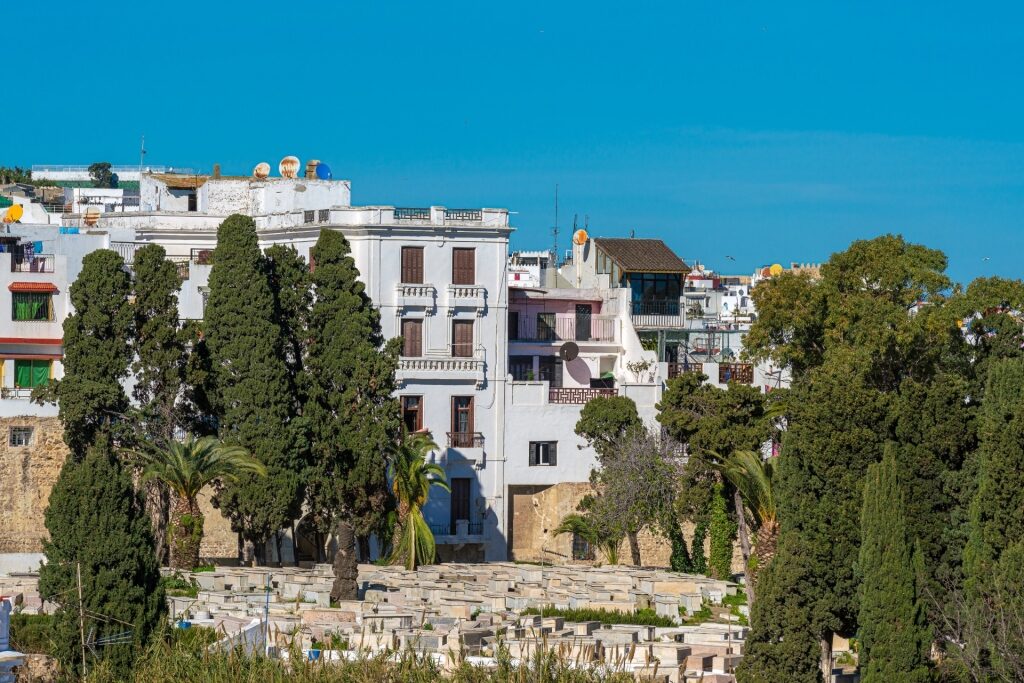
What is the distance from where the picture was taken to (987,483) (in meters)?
34.8

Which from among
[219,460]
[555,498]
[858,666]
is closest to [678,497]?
[555,498]

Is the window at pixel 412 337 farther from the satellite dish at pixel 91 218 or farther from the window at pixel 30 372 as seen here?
the satellite dish at pixel 91 218

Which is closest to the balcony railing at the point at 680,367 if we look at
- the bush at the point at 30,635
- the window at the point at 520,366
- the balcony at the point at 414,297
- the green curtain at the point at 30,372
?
the window at the point at 520,366

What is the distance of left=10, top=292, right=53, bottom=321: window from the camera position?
167ft

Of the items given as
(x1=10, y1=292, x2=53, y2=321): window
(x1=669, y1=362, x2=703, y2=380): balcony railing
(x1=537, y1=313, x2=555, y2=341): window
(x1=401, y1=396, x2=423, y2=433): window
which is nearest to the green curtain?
(x1=10, y1=292, x2=53, y2=321): window

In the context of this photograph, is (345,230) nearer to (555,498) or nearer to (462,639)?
(555,498)

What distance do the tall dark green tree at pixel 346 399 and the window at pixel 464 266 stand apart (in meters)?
5.85

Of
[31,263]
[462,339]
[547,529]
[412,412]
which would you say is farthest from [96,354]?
[547,529]

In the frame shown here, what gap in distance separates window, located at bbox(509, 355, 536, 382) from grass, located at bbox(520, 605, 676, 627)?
1905cm

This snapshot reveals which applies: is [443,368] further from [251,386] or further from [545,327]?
[251,386]

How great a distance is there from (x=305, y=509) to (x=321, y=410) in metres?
3.25

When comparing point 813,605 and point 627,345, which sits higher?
point 627,345

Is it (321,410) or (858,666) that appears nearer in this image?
(858,666)

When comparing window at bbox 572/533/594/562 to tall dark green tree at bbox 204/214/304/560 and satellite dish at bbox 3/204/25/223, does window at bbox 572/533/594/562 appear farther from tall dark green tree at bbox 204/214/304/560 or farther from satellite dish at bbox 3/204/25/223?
satellite dish at bbox 3/204/25/223
